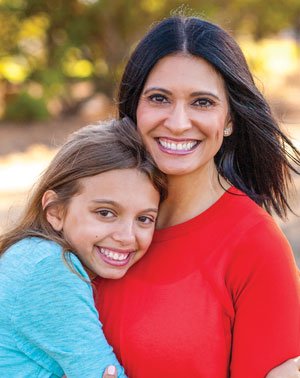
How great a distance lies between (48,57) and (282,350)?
14379mm

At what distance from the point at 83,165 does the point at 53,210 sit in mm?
220

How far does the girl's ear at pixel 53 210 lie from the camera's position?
2822mm

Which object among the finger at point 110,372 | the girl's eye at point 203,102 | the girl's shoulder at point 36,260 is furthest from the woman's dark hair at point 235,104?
the finger at point 110,372

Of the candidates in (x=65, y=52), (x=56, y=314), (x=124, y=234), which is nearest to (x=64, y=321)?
(x=56, y=314)

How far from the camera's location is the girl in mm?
2539

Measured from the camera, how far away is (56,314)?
254 cm

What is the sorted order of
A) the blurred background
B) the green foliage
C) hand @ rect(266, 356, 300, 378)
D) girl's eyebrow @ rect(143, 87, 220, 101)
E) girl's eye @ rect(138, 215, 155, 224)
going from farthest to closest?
1. the green foliage
2. the blurred background
3. girl's eye @ rect(138, 215, 155, 224)
4. girl's eyebrow @ rect(143, 87, 220, 101)
5. hand @ rect(266, 356, 300, 378)

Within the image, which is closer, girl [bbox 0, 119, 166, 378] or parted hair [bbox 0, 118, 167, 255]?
girl [bbox 0, 119, 166, 378]

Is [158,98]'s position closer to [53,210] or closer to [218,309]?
[53,210]

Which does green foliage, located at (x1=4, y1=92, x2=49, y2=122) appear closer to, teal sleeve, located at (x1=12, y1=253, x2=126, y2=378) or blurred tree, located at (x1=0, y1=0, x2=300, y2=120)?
blurred tree, located at (x1=0, y1=0, x2=300, y2=120)

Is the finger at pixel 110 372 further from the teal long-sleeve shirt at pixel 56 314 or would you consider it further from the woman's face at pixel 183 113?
the woman's face at pixel 183 113

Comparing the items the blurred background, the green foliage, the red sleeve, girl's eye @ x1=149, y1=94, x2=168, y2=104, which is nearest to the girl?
girl's eye @ x1=149, y1=94, x2=168, y2=104

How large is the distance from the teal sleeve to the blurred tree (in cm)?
1315

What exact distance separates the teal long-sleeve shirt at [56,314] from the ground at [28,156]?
15.4 feet
